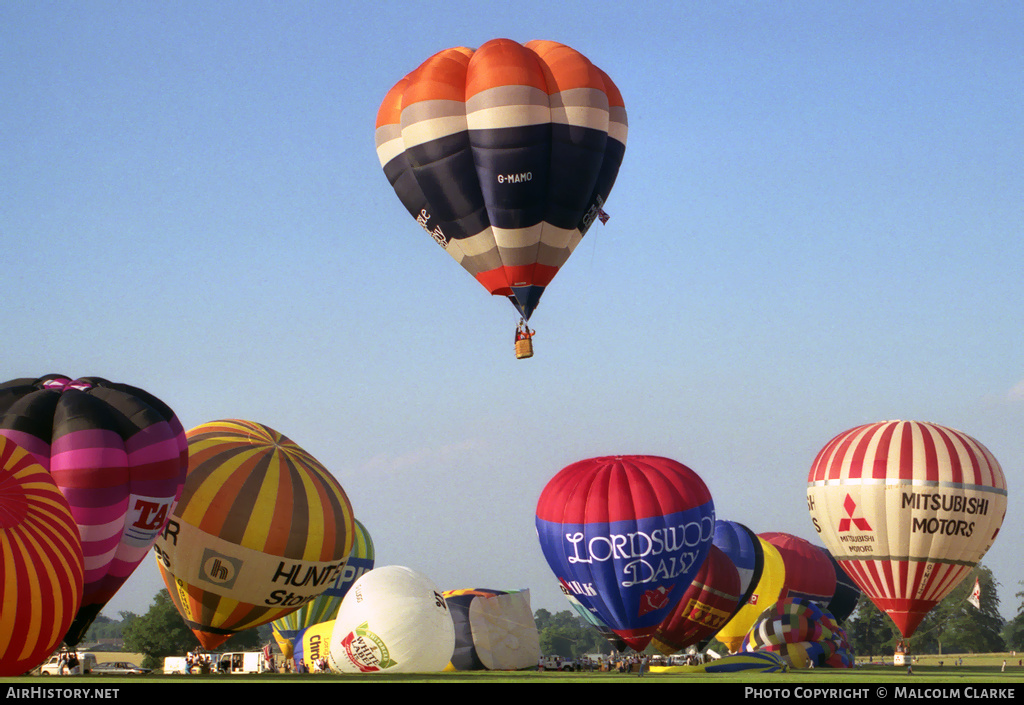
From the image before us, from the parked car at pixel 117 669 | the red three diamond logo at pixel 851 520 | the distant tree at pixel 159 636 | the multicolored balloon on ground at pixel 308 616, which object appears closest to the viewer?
the red three diamond logo at pixel 851 520

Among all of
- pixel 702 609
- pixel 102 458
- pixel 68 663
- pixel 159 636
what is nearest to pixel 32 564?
pixel 102 458

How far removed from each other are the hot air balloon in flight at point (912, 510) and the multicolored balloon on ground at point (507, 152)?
9899 mm

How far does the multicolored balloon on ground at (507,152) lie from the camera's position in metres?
21.5

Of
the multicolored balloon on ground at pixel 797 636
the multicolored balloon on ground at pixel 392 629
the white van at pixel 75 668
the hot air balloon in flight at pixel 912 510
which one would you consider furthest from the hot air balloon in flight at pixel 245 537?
the multicolored balloon on ground at pixel 797 636

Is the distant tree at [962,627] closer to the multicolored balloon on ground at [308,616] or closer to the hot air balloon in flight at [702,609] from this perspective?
the hot air balloon in flight at [702,609]

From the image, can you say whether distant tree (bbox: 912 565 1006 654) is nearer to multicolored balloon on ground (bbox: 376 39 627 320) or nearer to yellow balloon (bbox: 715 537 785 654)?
yellow balloon (bbox: 715 537 785 654)

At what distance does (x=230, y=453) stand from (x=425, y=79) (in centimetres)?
819

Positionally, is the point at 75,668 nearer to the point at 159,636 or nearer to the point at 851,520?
the point at 851,520

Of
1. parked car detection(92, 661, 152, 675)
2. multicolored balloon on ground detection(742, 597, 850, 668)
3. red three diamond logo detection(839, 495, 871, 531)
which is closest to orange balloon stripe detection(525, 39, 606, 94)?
red three diamond logo detection(839, 495, 871, 531)

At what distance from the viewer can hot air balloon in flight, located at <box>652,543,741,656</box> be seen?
30938mm

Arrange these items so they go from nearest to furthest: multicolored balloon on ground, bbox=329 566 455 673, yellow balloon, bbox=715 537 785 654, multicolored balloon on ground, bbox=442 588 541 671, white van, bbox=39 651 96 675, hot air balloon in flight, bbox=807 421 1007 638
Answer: white van, bbox=39 651 96 675, multicolored balloon on ground, bbox=329 566 455 673, hot air balloon in flight, bbox=807 421 1007 638, multicolored balloon on ground, bbox=442 588 541 671, yellow balloon, bbox=715 537 785 654

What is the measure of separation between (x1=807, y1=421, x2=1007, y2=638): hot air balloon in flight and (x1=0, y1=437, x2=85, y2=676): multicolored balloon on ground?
1752cm
